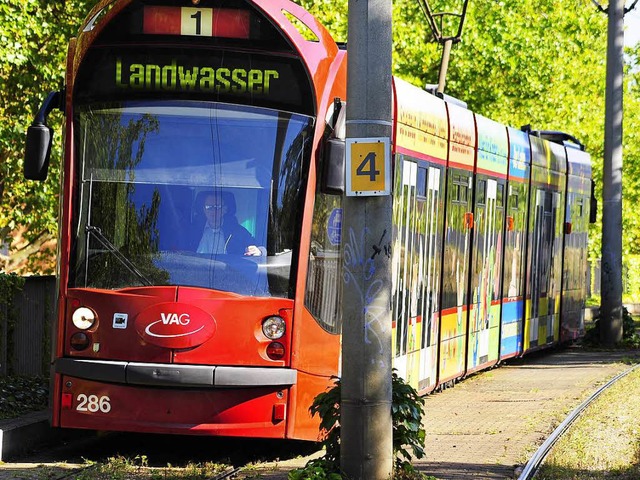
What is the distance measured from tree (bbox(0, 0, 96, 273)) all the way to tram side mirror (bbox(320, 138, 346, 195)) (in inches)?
404

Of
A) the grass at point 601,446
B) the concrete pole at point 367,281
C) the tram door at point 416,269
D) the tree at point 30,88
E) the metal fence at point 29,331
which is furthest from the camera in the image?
the tree at point 30,88

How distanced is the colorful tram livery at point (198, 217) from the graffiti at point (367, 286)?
1380 millimetres

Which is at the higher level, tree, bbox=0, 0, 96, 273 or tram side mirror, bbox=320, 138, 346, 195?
tree, bbox=0, 0, 96, 273

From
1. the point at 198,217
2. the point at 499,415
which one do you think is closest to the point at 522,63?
the point at 499,415

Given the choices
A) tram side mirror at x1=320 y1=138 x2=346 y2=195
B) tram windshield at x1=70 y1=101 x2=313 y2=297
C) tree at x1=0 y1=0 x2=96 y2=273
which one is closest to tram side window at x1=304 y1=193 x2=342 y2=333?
tram windshield at x1=70 y1=101 x2=313 y2=297

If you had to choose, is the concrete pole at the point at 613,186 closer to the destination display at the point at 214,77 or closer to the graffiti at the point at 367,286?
the destination display at the point at 214,77

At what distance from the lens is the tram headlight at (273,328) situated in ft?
32.5

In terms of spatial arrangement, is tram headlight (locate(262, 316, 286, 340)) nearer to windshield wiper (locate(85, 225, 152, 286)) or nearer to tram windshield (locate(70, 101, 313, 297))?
tram windshield (locate(70, 101, 313, 297))

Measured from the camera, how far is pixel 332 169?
9797 millimetres

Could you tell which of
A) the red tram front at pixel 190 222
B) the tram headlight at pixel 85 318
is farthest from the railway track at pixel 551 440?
the tram headlight at pixel 85 318

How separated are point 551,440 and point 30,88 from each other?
523 inches

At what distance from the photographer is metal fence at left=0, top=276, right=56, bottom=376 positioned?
43.0 feet

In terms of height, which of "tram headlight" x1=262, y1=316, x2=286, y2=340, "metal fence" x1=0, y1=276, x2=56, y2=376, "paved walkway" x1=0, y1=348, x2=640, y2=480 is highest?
"tram headlight" x1=262, y1=316, x2=286, y2=340

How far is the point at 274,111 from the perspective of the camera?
399 inches
